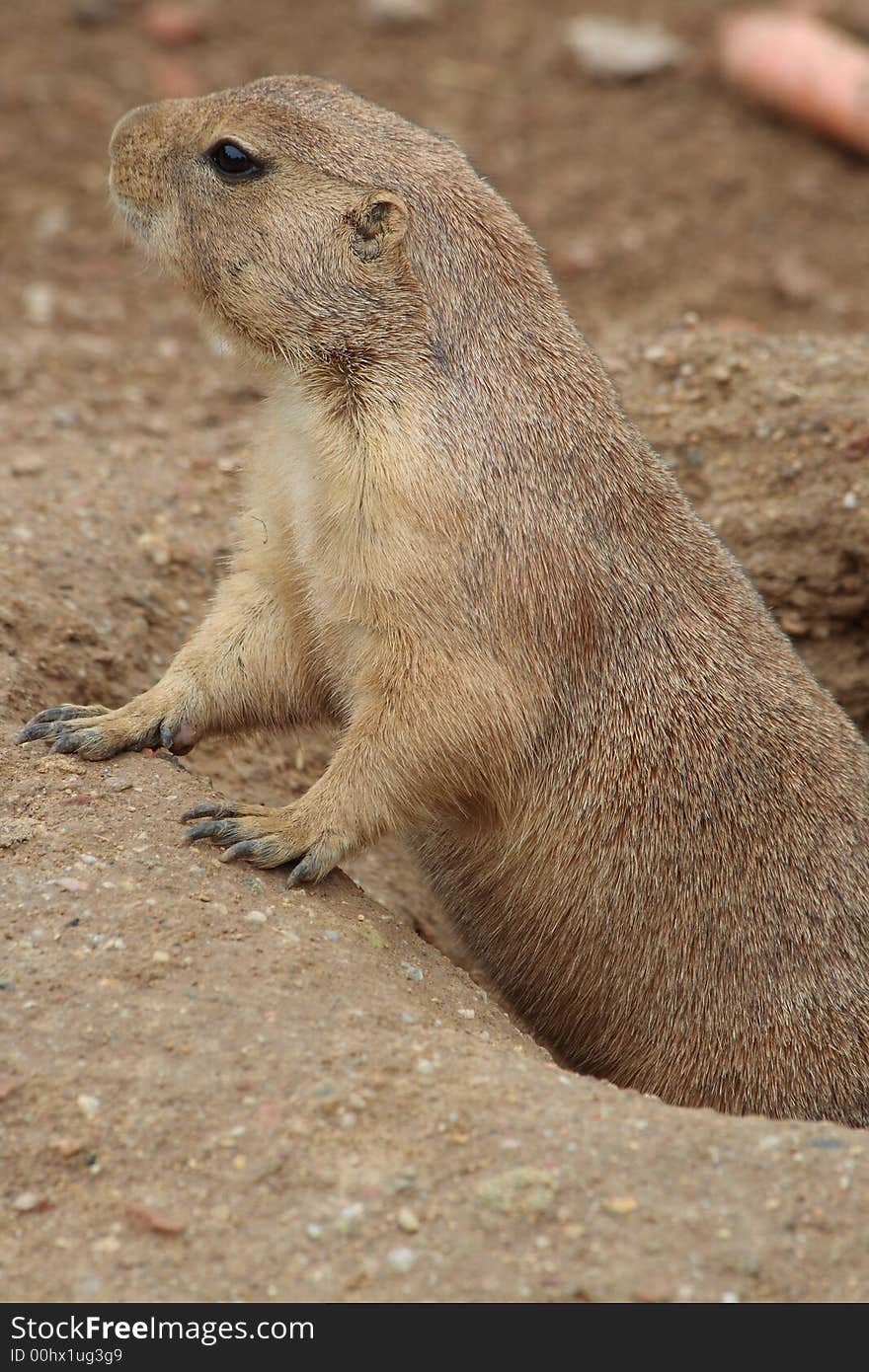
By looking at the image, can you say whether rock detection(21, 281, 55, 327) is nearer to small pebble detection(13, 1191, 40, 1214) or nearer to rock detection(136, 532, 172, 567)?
rock detection(136, 532, 172, 567)

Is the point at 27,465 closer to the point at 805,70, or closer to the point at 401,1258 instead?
the point at 401,1258

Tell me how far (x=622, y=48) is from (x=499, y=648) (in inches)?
316

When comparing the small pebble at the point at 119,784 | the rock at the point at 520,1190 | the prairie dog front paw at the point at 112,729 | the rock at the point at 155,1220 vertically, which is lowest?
the rock at the point at 155,1220

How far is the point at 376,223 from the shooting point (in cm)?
422

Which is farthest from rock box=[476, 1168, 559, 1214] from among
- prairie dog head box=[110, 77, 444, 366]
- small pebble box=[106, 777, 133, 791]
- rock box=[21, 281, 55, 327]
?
rock box=[21, 281, 55, 327]

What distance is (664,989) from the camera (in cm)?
451

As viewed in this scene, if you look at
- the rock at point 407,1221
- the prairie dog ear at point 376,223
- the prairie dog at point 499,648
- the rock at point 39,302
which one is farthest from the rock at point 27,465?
the rock at point 407,1221

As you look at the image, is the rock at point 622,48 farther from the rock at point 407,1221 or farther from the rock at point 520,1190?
the rock at point 407,1221

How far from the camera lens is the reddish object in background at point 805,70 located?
996 cm

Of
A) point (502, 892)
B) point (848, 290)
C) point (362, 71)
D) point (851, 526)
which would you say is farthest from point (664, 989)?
point (362, 71)

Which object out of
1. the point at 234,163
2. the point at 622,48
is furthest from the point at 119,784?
the point at 622,48

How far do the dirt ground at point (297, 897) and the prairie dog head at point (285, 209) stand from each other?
1.34 feet

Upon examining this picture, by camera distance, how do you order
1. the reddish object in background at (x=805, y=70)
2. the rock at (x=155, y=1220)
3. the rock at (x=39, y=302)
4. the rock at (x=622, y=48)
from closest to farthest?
1. the rock at (x=155, y=1220)
2. the rock at (x=39, y=302)
3. the reddish object in background at (x=805, y=70)
4. the rock at (x=622, y=48)

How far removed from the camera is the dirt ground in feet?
10.2
